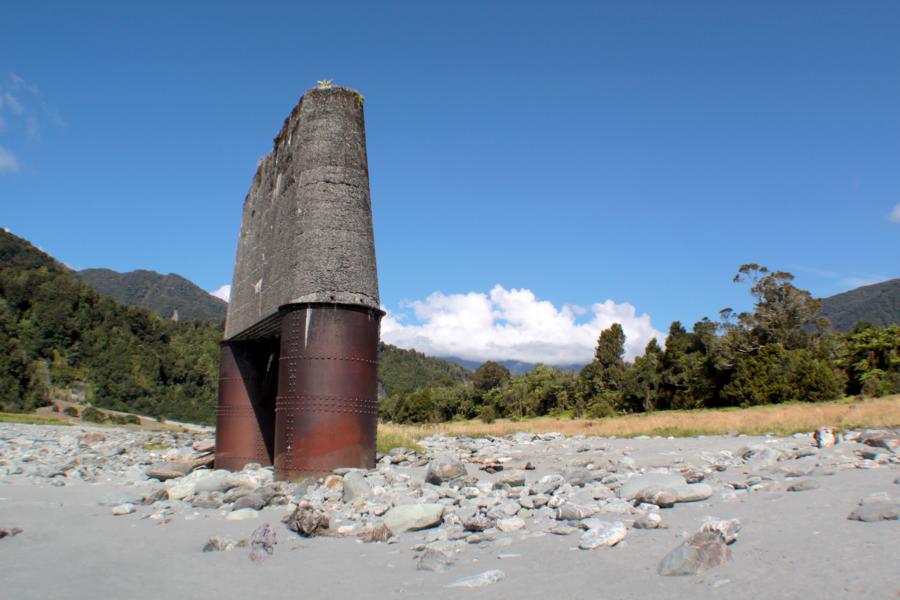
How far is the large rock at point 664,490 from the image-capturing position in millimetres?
7434

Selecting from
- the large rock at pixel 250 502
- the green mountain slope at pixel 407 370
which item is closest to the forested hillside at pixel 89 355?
the green mountain slope at pixel 407 370

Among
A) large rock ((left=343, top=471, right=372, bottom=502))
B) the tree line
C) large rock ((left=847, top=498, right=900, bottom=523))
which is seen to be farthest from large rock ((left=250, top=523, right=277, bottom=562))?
the tree line

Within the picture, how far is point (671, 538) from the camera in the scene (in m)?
6.02

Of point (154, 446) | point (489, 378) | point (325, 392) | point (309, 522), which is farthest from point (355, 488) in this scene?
point (489, 378)

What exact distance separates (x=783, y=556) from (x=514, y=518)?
114 inches

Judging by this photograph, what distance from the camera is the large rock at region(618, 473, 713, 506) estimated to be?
24.4 ft

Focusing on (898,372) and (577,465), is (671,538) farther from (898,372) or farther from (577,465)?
(898,372)

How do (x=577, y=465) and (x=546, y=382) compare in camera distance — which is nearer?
(x=577, y=465)

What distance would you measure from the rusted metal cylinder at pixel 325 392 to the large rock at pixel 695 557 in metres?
6.92

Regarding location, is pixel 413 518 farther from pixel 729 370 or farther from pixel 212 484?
pixel 729 370

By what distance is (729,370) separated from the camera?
1668 inches

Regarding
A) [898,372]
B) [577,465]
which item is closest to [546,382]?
[898,372]

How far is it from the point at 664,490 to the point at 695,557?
243 cm

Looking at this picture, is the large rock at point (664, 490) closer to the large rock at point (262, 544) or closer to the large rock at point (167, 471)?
the large rock at point (262, 544)
